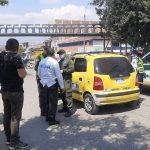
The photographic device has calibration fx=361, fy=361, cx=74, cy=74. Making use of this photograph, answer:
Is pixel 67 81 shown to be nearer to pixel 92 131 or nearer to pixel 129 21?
pixel 92 131

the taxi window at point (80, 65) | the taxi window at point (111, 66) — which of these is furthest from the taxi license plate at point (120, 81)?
the taxi window at point (80, 65)

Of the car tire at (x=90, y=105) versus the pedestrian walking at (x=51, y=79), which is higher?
the pedestrian walking at (x=51, y=79)

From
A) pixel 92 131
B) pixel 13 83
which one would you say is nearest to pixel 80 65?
pixel 92 131

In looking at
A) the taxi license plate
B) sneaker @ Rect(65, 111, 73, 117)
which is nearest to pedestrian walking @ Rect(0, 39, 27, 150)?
sneaker @ Rect(65, 111, 73, 117)

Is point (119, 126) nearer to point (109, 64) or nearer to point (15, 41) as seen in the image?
point (109, 64)

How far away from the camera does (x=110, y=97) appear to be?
364 inches

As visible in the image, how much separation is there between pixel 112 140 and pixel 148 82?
5.91 meters

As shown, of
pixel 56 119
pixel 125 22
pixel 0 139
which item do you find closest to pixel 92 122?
pixel 56 119

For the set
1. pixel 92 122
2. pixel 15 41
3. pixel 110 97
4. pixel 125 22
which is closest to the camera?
pixel 15 41

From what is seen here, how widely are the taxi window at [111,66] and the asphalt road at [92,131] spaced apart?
1.11m

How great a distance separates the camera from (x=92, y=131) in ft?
25.2

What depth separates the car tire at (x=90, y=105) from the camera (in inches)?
371

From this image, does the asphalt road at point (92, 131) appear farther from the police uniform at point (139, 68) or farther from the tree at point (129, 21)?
the tree at point (129, 21)

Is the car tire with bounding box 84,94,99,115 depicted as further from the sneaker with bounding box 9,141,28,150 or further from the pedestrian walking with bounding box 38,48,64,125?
the sneaker with bounding box 9,141,28,150
